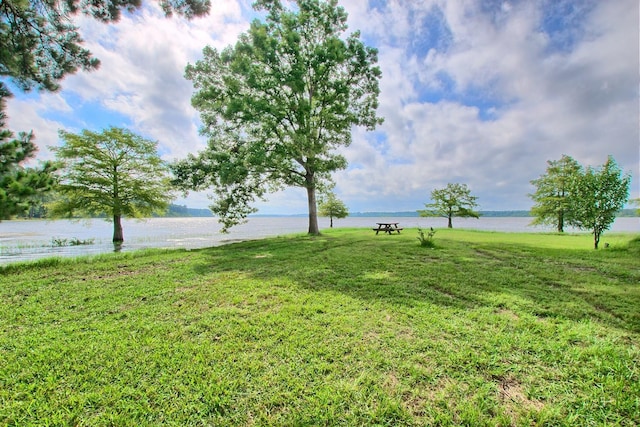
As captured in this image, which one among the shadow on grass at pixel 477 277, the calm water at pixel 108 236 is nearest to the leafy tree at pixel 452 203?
the calm water at pixel 108 236

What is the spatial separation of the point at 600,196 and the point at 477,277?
8871 millimetres

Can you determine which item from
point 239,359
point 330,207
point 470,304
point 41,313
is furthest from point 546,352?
point 330,207

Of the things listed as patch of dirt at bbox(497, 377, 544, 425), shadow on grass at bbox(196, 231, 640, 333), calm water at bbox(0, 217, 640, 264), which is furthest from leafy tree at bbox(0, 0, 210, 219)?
patch of dirt at bbox(497, 377, 544, 425)

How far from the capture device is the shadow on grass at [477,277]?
431 centimetres

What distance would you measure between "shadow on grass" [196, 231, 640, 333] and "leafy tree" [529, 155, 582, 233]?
20709 millimetres

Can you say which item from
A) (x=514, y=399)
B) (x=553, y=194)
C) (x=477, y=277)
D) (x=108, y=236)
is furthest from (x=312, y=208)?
(x=553, y=194)

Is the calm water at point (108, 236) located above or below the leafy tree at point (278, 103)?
below

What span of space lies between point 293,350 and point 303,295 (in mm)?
1941

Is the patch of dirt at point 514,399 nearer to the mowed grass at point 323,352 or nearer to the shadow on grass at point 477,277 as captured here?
the mowed grass at point 323,352

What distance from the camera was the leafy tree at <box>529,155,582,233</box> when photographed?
2503 cm

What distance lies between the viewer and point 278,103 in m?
15.6

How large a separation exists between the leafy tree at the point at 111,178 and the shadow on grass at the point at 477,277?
14.7m

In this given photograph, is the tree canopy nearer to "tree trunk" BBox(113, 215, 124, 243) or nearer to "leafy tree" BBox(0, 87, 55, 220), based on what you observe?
"leafy tree" BBox(0, 87, 55, 220)

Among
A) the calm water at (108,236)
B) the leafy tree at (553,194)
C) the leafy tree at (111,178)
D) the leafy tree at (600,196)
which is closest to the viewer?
the leafy tree at (600,196)
